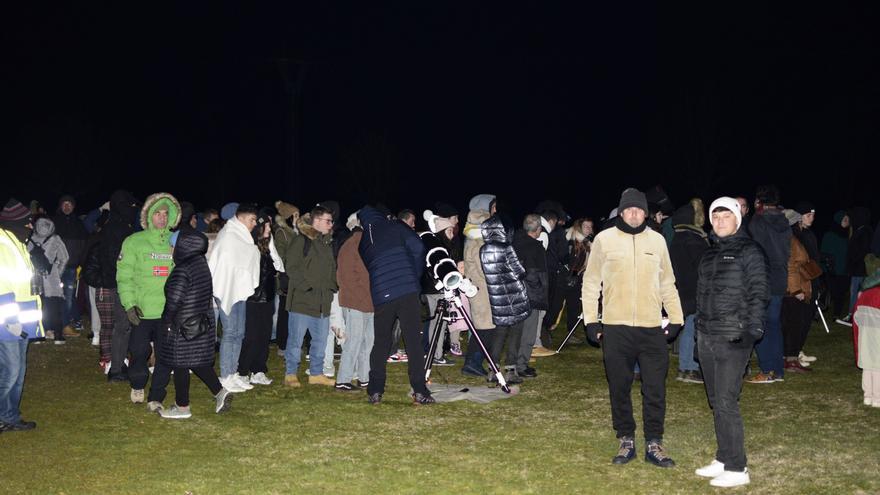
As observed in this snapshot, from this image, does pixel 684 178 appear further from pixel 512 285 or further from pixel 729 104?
pixel 512 285

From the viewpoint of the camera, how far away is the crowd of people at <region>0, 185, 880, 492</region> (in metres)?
7.02

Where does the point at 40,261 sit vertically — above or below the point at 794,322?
above

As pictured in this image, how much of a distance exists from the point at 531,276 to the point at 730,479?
4632 mm

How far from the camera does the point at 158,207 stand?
30.1 ft

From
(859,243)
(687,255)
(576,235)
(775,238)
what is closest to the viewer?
(687,255)

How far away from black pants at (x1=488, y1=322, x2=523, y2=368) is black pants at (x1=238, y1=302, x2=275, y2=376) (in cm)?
262

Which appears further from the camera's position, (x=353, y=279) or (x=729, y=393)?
(x=353, y=279)

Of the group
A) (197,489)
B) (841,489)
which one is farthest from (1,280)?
(841,489)

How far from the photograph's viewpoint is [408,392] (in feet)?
34.1

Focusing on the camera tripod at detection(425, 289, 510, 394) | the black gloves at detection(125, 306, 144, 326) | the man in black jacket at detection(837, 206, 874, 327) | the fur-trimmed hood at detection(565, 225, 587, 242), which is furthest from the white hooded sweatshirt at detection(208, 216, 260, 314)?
the man in black jacket at detection(837, 206, 874, 327)

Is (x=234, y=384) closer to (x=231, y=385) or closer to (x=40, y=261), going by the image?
(x=231, y=385)

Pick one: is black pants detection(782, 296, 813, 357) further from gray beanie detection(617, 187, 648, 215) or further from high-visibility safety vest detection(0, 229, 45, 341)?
high-visibility safety vest detection(0, 229, 45, 341)

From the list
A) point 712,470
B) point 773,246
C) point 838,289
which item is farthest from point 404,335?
point 838,289

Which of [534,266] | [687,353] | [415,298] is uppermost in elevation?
[534,266]
